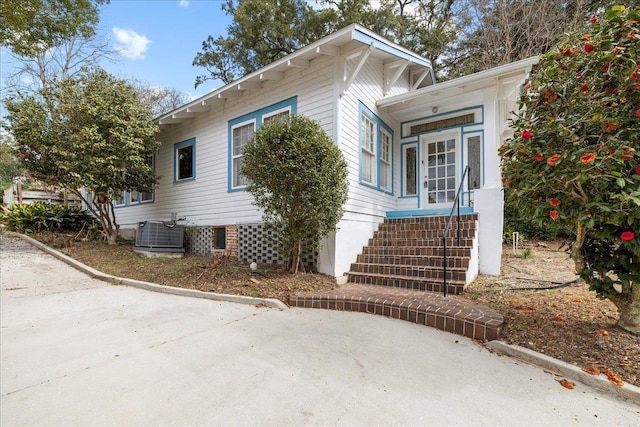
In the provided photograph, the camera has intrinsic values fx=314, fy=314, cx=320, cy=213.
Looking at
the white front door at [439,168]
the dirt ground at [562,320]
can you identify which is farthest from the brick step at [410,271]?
the white front door at [439,168]

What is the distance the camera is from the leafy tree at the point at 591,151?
2.44 metres

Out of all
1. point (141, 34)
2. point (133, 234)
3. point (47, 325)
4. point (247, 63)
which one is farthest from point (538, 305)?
point (141, 34)

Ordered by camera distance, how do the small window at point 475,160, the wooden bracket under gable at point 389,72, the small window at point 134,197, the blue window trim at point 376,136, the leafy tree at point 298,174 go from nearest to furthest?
the leafy tree at point 298,174, the blue window trim at point 376,136, the small window at point 475,160, the wooden bracket under gable at point 389,72, the small window at point 134,197

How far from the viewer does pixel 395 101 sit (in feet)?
23.3

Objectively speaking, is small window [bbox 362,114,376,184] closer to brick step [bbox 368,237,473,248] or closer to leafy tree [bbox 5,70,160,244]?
brick step [bbox 368,237,473,248]

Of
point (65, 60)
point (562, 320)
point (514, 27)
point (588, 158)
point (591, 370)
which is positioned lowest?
point (591, 370)

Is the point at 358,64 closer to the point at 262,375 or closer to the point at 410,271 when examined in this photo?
the point at 410,271

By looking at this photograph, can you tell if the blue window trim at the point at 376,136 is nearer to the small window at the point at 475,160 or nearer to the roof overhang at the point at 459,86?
the roof overhang at the point at 459,86

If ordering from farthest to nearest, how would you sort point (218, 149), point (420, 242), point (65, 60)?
1. point (65, 60)
2. point (218, 149)
3. point (420, 242)

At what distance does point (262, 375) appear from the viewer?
2.47 meters

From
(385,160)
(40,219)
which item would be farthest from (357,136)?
(40,219)

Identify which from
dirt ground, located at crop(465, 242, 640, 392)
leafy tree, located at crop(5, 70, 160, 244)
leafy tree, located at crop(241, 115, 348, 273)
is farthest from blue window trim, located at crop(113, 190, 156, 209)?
dirt ground, located at crop(465, 242, 640, 392)

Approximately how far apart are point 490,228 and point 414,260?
1541 millimetres

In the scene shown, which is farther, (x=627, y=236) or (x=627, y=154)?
(x=627, y=236)
